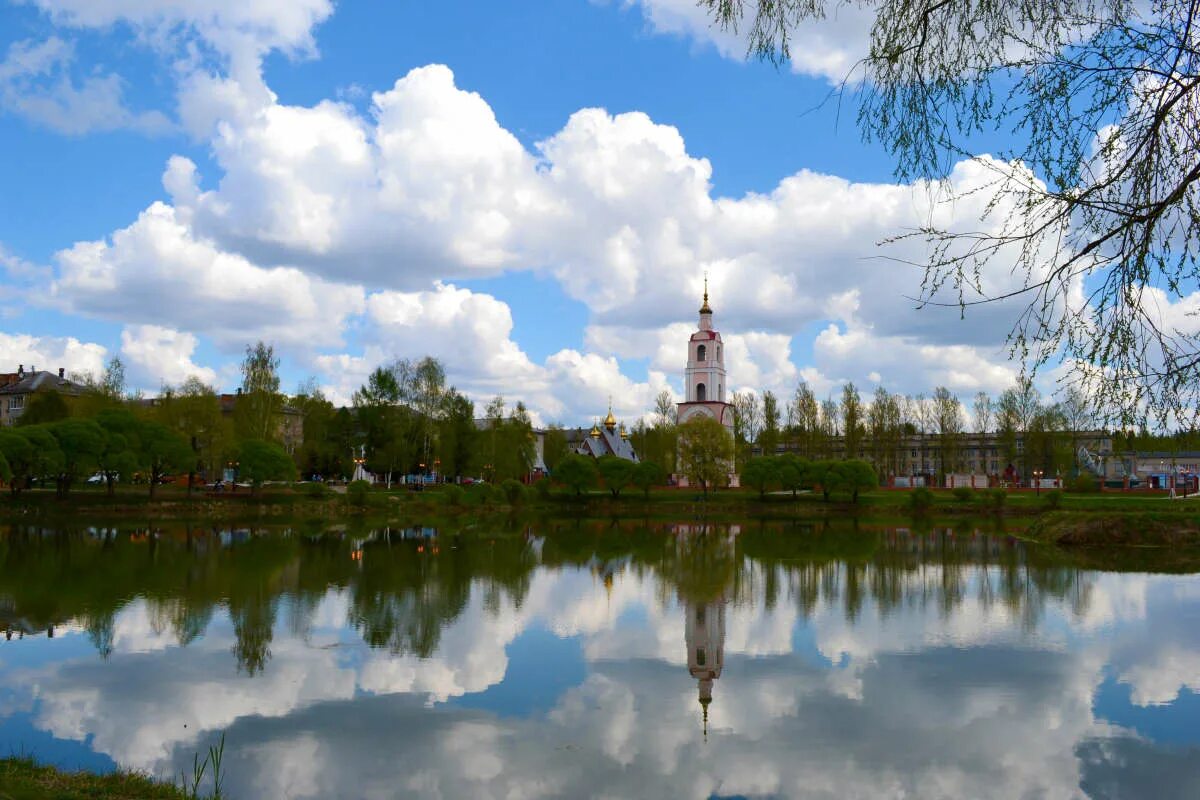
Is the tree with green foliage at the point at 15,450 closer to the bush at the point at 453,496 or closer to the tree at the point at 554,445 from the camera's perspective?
the bush at the point at 453,496

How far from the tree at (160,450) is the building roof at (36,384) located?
43.3m

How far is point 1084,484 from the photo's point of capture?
65312 mm

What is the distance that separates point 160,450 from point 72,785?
4995 cm

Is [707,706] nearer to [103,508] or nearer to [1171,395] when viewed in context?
[1171,395]

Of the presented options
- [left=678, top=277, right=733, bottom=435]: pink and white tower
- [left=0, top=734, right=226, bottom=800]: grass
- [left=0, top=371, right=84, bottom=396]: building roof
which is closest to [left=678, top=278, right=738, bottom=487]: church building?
[left=678, top=277, right=733, bottom=435]: pink and white tower

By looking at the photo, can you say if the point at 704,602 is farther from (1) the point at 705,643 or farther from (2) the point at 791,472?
(2) the point at 791,472

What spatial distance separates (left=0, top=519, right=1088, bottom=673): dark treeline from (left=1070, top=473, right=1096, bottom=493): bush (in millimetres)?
30956

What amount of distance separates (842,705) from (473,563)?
18.4 m

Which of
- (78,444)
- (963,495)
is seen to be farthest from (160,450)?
(963,495)

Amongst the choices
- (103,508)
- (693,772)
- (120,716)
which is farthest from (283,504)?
(693,772)

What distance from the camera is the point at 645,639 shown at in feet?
52.7

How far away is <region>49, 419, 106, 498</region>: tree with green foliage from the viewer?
1982 inches

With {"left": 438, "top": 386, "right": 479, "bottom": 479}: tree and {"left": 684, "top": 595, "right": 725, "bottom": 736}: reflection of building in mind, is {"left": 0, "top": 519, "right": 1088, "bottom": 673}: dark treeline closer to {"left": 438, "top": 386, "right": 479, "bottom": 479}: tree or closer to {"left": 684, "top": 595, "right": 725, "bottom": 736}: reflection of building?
{"left": 684, "top": 595, "right": 725, "bottom": 736}: reflection of building

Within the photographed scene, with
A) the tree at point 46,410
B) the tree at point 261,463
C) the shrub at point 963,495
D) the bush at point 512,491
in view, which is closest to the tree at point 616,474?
the bush at point 512,491
